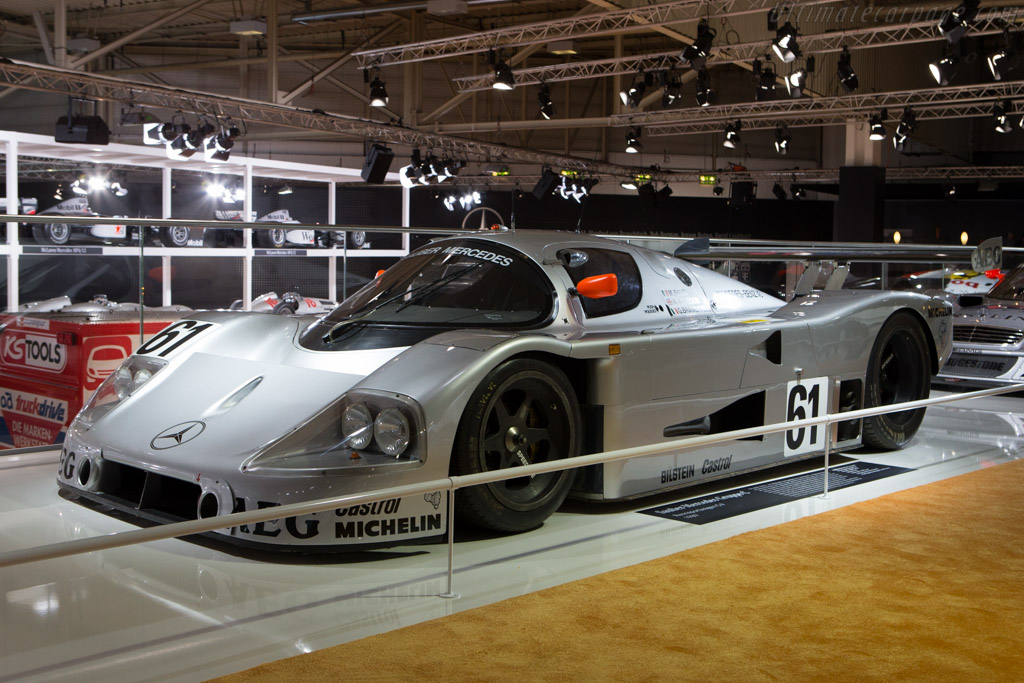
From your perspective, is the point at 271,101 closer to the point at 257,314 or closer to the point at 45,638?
the point at 257,314

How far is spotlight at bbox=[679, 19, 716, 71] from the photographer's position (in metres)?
14.1

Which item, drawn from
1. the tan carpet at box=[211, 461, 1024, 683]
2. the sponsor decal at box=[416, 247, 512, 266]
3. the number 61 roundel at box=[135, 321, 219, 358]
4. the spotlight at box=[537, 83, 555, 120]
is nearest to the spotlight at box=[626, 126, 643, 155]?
the spotlight at box=[537, 83, 555, 120]

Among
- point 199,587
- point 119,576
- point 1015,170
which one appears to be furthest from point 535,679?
point 1015,170

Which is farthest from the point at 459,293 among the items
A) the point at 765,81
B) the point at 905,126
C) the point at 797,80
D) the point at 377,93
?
the point at 905,126

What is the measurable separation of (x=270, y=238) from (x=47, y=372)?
8092 mm

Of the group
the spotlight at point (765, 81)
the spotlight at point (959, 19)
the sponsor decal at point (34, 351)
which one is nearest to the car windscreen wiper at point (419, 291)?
the sponsor decal at point (34, 351)

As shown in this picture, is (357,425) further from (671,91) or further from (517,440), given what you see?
(671,91)

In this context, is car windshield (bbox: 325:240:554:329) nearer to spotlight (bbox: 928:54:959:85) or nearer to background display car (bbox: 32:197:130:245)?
background display car (bbox: 32:197:130:245)

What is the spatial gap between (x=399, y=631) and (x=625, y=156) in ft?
94.9

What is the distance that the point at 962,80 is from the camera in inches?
1061

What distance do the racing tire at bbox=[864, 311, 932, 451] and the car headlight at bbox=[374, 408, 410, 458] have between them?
3.13 m

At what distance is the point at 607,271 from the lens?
4.90 metres

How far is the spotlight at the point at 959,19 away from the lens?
12.4 metres

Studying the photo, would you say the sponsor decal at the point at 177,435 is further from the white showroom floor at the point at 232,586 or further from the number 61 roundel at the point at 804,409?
the number 61 roundel at the point at 804,409
